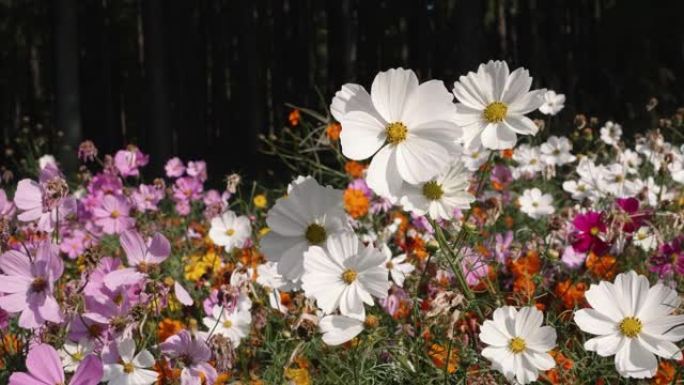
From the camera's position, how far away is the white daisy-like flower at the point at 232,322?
1.44 m

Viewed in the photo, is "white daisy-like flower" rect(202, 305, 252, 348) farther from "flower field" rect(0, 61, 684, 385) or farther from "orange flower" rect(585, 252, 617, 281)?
"orange flower" rect(585, 252, 617, 281)

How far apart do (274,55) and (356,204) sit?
367 inches

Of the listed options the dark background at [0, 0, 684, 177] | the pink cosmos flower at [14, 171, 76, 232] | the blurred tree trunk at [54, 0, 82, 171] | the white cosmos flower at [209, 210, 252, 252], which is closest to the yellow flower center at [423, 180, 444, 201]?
the pink cosmos flower at [14, 171, 76, 232]

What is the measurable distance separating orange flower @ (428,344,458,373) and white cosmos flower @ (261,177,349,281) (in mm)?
335

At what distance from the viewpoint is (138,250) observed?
1.25 m

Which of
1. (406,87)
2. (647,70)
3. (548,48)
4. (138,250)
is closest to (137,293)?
(138,250)

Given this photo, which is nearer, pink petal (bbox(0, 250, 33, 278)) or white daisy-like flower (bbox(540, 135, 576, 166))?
pink petal (bbox(0, 250, 33, 278))

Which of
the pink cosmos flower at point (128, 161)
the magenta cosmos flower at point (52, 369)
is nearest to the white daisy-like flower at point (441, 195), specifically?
the magenta cosmos flower at point (52, 369)

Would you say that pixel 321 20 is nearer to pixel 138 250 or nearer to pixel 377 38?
pixel 377 38

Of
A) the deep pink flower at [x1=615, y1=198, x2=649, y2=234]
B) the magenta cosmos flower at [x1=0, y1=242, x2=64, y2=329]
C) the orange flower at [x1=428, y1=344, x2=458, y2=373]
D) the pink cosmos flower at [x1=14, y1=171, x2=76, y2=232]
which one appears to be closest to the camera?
the magenta cosmos flower at [x1=0, y1=242, x2=64, y2=329]

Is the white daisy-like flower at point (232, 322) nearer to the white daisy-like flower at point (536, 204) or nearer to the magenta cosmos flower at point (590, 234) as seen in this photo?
the magenta cosmos flower at point (590, 234)

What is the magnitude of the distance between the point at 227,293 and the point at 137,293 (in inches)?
7.8

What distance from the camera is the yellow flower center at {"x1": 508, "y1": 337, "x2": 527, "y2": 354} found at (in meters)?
1.05

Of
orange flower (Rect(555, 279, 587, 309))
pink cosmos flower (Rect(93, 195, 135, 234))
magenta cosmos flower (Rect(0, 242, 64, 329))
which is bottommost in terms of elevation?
orange flower (Rect(555, 279, 587, 309))
